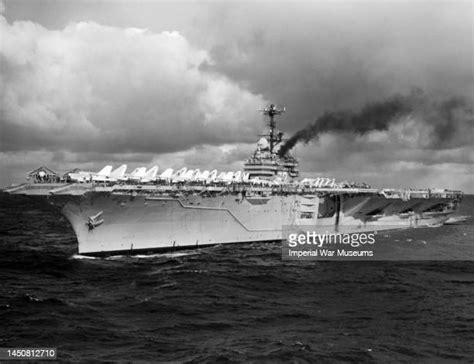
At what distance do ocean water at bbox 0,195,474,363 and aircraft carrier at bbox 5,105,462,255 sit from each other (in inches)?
44.7

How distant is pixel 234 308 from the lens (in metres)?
14.5

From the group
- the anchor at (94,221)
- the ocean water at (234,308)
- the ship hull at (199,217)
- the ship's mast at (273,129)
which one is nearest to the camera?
the ocean water at (234,308)

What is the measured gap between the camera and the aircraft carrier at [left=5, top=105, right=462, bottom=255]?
21.5m

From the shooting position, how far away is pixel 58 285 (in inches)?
684

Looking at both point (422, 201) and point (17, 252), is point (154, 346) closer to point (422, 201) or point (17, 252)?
point (17, 252)

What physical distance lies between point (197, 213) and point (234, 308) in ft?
33.2

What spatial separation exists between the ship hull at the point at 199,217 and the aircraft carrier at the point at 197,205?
0.15 feet

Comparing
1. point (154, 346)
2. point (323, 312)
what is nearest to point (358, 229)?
Answer: point (323, 312)

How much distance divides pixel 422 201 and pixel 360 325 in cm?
2698

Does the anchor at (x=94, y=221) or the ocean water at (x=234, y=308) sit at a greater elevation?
the anchor at (x=94, y=221)

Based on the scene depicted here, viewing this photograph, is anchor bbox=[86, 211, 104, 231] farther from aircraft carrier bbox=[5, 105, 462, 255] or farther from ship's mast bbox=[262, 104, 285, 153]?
ship's mast bbox=[262, 104, 285, 153]

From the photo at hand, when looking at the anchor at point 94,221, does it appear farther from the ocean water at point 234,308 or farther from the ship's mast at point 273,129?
the ship's mast at point 273,129

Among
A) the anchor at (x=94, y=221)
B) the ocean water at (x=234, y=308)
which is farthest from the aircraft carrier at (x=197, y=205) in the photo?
the ocean water at (x=234, y=308)

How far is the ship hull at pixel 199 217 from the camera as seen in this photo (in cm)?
2156
